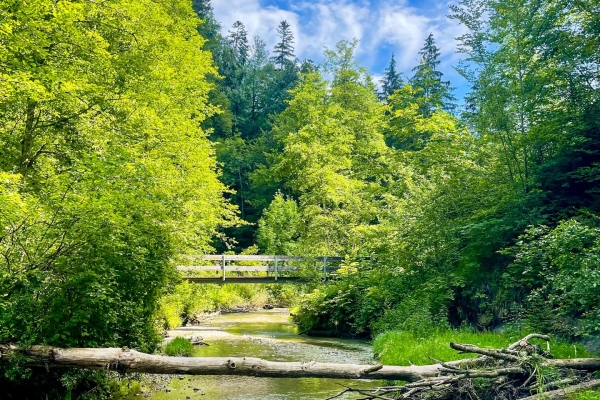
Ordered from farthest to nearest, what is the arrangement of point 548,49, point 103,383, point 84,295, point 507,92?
point 507,92 < point 548,49 < point 103,383 < point 84,295

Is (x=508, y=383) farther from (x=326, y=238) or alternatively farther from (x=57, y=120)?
(x=326, y=238)

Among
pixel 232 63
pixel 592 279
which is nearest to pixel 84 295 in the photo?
pixel 592 279

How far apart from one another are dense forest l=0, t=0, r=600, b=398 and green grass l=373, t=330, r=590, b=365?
562 millimetres

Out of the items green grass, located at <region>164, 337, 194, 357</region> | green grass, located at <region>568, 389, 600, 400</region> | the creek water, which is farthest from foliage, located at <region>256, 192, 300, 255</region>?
green grass, located at <region>568, 389, 600, 400</region>

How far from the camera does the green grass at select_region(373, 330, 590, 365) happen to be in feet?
23.9

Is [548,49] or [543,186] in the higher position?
[548,49]

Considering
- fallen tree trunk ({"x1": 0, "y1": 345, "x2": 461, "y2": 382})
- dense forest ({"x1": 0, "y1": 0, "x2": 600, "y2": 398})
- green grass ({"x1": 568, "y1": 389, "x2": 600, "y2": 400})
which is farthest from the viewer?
dense forest ({"x1": 0, "y1": 0, "x2": 600, "y2": 398})

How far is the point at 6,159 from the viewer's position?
26.4 ft

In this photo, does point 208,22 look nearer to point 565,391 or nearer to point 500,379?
point 500,379

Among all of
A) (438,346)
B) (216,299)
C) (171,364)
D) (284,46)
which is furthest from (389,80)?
(171,364)

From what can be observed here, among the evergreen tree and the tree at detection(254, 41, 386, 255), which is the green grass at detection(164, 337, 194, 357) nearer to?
the tree at detection(254, 41, 386, 255)

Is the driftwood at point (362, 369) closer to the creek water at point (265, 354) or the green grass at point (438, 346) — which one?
the green grass at point (438, 346)

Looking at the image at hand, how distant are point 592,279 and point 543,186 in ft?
16.0

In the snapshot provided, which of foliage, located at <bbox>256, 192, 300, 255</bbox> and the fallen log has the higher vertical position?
foliage, located at <bbox>256, 192, 300, 255</bbox>
